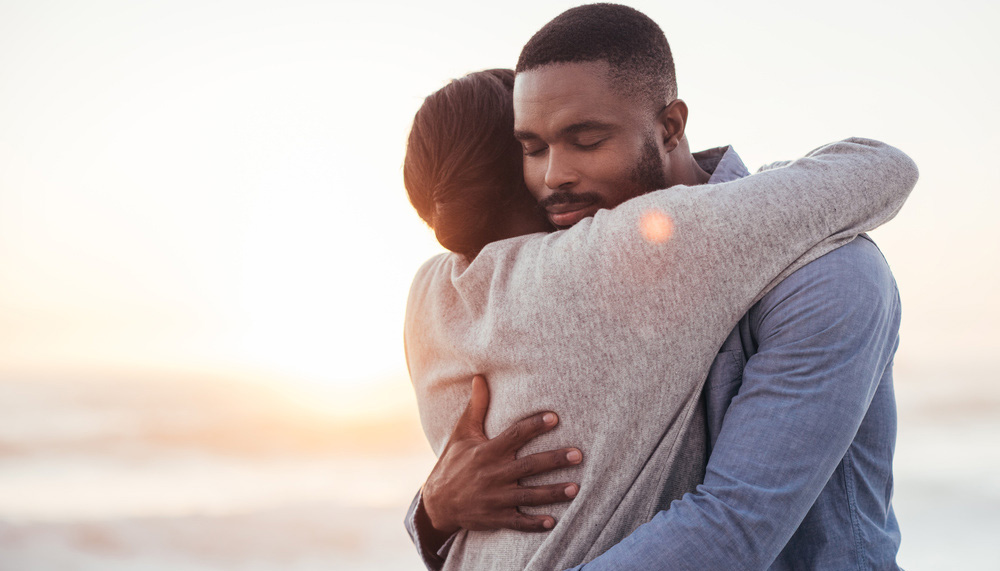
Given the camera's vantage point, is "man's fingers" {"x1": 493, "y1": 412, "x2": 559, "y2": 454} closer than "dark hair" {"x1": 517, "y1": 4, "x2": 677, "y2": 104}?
Yes

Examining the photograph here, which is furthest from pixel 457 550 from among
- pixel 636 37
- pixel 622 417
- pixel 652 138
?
pixel 636 37

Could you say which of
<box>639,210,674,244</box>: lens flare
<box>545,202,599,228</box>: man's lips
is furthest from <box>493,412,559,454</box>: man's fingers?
<box>545,202,599,228</box>: man's lips

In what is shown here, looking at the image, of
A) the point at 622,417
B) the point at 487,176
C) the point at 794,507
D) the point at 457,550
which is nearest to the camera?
the point at 794,507

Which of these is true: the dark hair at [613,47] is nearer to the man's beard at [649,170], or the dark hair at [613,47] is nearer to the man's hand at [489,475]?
the man's beard at [649,170]

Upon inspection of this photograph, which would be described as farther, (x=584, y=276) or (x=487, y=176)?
(x=487, y=176)

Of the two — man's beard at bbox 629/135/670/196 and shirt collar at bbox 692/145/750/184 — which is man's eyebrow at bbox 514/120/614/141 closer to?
man's beard at bbox 629/135/670/196

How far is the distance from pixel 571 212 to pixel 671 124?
0.37m

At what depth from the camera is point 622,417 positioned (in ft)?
4.55

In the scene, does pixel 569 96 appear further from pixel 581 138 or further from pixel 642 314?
pixel 642 314

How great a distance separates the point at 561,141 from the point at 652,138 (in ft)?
0.79

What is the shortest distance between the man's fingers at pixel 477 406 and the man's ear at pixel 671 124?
0.73m

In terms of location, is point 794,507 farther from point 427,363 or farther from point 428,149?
point 428,149

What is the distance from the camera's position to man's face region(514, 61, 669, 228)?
5.62 ft

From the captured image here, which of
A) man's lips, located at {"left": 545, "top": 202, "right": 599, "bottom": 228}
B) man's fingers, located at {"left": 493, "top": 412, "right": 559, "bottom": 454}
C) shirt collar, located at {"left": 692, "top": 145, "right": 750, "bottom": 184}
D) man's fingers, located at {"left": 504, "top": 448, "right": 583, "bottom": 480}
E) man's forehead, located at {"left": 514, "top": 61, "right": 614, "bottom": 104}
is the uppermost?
man's forehead, located at {"left": 514, "top": 61, "right": 614, "bottom": 104}
